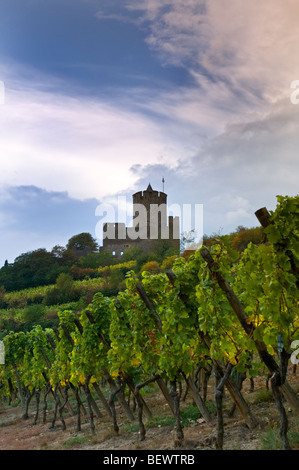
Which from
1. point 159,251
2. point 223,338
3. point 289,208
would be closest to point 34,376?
point 223,338

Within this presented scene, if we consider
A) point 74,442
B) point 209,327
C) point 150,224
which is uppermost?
point 150,224

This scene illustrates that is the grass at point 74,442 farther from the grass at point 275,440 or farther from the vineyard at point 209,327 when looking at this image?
the grass at point 275,440

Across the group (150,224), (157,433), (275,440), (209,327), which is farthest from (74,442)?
(150,224)

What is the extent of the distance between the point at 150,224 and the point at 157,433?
181 ft

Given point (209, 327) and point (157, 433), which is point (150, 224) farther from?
point (209, 327)

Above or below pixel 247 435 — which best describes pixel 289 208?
above

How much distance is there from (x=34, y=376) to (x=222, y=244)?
10.5 meters

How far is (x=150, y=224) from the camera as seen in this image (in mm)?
62219

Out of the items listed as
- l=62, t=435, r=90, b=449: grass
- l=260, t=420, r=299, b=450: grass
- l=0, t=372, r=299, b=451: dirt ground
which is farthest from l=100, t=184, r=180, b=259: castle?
l=260, t=420, r=299, b=450: grass

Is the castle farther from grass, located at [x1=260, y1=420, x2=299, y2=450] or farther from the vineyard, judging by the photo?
grass, located at [x1=260, y1=420, x2=299, y2=450]

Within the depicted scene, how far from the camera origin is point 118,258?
64.0 m

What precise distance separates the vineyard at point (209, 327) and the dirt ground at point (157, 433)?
0.57ft

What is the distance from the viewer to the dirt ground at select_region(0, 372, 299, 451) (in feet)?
18.4

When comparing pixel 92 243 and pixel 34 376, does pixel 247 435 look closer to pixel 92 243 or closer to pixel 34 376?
pixel 34 376
